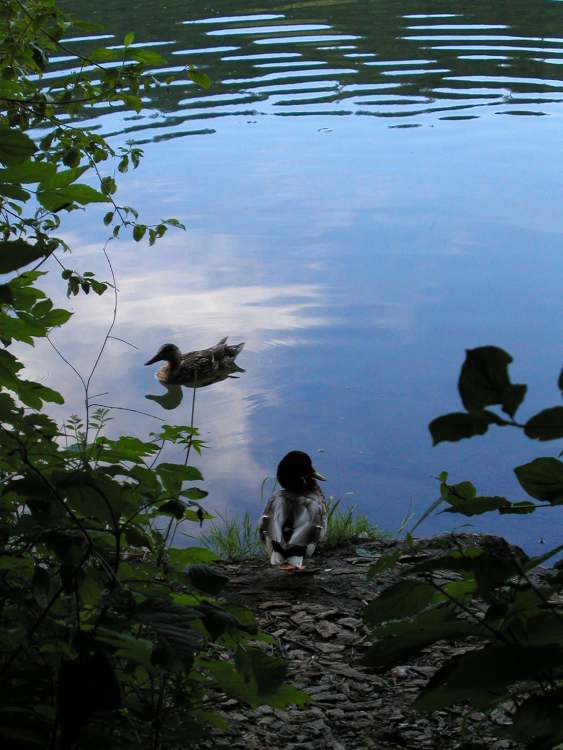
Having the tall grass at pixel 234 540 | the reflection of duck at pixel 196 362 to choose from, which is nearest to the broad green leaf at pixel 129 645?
the tall grass at pixel 234 540

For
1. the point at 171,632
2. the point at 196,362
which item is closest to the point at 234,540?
the point at 196,362

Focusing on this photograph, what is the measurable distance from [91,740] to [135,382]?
6.01 meters

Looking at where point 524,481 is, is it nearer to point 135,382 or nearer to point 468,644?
point 468,644

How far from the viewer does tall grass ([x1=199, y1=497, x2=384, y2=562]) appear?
5410 mm

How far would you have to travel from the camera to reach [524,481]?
61.0 inches

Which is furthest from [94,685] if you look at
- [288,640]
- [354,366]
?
[354,366]

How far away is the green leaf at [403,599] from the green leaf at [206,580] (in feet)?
0.88

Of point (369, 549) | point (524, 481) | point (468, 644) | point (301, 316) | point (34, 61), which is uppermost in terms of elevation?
point (301, 316)

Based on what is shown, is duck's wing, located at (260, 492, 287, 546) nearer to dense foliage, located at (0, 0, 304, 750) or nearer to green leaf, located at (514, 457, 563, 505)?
dense foliage, located at (0, 0, 304, 750)

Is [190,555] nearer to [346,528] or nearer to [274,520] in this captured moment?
[274,520]

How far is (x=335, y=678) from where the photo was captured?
12.1ft

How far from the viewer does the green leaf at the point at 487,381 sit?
1080mm

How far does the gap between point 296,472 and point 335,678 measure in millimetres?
2104

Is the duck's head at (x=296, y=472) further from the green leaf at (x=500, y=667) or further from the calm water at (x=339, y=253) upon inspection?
the green leaf at (x=500, y=667)
